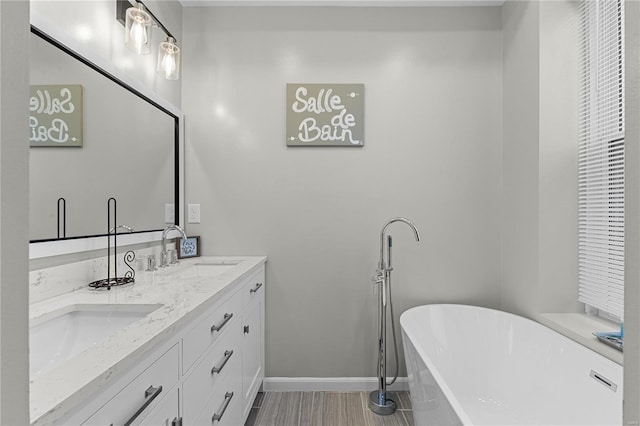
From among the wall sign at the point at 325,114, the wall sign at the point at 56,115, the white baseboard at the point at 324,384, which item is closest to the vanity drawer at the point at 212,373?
the white baseboard at the point at 324,384

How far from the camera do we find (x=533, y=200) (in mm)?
1975

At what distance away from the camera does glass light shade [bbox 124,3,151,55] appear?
1.59 m

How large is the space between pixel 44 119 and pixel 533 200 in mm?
2378

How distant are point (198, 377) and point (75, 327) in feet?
1.43

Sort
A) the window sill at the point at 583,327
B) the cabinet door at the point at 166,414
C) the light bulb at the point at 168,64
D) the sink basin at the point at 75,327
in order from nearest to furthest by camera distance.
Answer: the cabinet door at the point at 166,414 < the sink basin at the point at 75,327 < the window sill at the point at 583,327 < the light bulb at the point at 168,64

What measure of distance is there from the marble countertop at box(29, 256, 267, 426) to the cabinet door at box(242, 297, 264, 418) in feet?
0.98

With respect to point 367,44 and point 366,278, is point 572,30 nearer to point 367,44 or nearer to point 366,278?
point 367,44

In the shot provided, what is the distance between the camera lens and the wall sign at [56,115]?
3.79 ft

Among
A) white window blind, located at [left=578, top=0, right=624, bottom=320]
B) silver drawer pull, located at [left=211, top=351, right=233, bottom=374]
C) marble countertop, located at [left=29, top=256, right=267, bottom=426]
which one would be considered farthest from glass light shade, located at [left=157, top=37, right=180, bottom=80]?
white window blind, located at [left=578, top=0, right=624, bottom=320]

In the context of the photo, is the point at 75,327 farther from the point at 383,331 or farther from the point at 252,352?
the point at 383,331

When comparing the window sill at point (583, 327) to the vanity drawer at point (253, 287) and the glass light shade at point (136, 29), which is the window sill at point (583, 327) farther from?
the glass light shade at point (136, 29)

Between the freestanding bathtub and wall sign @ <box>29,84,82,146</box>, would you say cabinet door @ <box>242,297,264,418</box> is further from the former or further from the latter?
wall sign @ <box>29,84,82,146</box>

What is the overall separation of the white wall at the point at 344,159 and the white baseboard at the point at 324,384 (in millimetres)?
136

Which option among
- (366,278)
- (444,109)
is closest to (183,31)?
(444,109)
